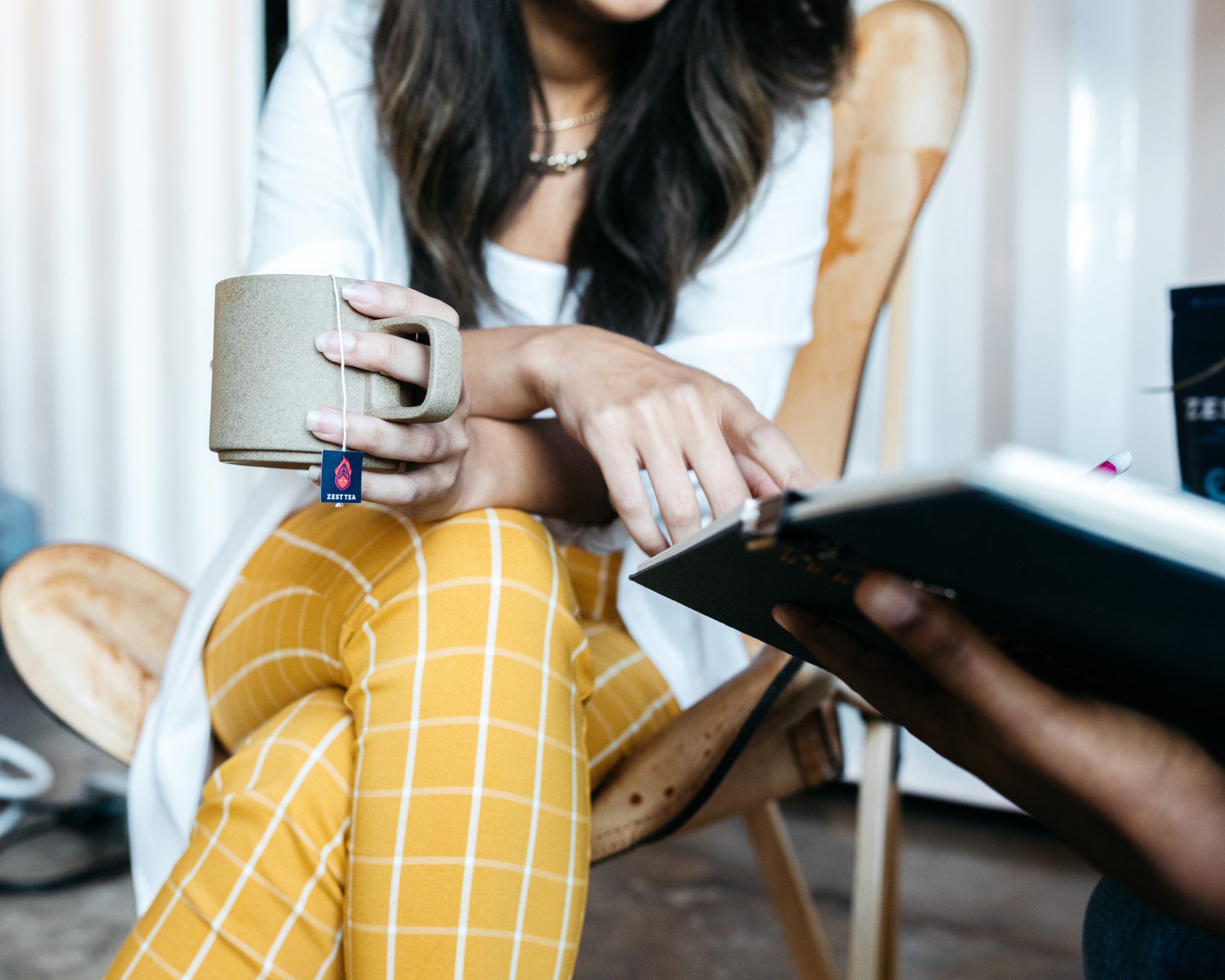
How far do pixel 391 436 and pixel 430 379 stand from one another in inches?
1.6

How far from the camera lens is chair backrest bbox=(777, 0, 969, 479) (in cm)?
98

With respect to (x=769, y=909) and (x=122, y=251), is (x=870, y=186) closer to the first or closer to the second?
(x=769, y=909)

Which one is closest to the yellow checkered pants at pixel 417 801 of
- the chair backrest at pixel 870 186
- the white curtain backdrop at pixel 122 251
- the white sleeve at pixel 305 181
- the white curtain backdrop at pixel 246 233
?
the white sleeve at pixel 305 181

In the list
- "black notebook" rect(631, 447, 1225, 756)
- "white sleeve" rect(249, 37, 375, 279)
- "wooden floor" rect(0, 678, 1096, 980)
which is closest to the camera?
"black notebook" rect(631, 447, 1225, 756)

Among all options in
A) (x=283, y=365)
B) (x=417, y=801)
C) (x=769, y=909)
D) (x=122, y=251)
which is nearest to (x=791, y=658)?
(x=417, y=801)

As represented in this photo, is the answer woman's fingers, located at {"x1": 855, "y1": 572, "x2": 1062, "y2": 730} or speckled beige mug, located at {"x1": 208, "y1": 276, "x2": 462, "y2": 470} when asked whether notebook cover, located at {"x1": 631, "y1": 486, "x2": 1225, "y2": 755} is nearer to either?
woman's fingers, located at {"x1": 855, "y1": 572, "x2": 1062, "y2": 730}

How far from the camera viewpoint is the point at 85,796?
1.57 m

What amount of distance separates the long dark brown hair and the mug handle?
44 centimetres

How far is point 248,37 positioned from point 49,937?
1.75m

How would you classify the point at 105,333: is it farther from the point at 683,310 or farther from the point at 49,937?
the point at 683,310

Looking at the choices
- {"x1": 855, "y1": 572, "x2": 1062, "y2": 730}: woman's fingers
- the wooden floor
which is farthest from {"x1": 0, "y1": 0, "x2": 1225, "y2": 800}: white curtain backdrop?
{"x1": 855, "y1": 572, "x2": 1062, "y2": 730}: woman's fingers

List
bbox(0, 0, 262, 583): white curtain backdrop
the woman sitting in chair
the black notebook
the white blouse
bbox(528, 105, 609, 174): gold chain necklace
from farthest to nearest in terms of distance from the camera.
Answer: bbox(0, 0, 262, 583): white curtain backdrop
bbox(528, 105, 609, 174): gold chain necklace
the white blouse
the woman sitting in chair
the black notebook

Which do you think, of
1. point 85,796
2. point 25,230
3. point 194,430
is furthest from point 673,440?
point 25,230

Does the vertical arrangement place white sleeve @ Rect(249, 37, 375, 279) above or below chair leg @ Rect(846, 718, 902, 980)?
above
